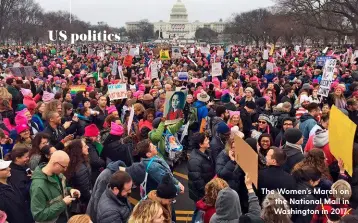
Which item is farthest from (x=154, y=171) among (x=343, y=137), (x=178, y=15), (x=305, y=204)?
(x=178, y=15)

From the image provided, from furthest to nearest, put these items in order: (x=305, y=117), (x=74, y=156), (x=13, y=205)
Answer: (x=305, y=117) → (x=74, y=156) → (x=13, y=205)

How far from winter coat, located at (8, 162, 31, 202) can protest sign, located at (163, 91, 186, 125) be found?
8.29 ft

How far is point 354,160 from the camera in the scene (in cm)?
510

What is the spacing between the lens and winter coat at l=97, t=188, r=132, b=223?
13.9 ft

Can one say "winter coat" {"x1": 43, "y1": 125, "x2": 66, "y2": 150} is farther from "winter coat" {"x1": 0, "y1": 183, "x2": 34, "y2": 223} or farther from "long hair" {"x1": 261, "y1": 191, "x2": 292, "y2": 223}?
"long hair" {"x1": 261, "y1": 191, "x2": 292, "y2": 223}

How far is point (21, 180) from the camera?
5273 mm

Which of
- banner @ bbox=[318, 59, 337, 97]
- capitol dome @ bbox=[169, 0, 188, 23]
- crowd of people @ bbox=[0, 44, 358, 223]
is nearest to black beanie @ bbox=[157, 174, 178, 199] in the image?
crowd of people @ bbox=[0, 44, 358, 223]

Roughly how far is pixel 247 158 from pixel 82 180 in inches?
85.0

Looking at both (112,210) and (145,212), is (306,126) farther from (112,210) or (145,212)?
(145,212)

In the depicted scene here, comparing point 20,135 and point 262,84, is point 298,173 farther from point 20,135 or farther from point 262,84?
point 262,84

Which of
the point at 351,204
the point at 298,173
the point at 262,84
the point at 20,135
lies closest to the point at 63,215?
the point at 20,135

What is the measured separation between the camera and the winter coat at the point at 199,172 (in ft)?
18.7

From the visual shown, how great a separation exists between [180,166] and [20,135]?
13.2 feet

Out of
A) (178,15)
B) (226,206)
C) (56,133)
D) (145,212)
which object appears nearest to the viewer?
(145,212)
